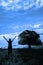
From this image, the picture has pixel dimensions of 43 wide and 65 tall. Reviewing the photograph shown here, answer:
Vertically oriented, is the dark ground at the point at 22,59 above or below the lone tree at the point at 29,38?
below

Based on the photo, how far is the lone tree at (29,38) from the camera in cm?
1655

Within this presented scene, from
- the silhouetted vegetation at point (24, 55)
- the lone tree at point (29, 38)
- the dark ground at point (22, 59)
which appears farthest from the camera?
the lone tree at point (29, 38)

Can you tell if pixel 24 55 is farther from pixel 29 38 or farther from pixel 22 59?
pixel 29 38

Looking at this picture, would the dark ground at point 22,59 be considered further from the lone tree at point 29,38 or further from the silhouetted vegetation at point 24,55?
the lone tree at point 29,38

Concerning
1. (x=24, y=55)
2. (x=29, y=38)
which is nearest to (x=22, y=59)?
(x=24, y=55)

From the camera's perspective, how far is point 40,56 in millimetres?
13320

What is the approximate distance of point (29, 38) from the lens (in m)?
16.5

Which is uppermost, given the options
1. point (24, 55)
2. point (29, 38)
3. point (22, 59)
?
point (29, 38)

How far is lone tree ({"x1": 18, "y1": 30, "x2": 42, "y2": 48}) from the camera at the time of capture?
652 inches

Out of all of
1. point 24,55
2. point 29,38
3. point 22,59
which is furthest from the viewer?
point 29,38

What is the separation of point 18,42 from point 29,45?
36.9 inches

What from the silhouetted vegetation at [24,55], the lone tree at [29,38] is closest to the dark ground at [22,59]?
the silhouetted vegetation at [24,55]

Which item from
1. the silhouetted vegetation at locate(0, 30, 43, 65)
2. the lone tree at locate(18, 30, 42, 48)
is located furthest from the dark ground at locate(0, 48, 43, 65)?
the lone tree at locate(18, 30, 42, 48)

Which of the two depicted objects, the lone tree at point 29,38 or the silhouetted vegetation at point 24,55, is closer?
the silhouetted vegetation at point 24,55
